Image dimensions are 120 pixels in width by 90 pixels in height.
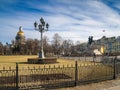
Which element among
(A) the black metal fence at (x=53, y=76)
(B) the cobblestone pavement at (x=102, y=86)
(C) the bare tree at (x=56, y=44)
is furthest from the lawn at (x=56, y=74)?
(C) the bare tree at (x=56, y=44)

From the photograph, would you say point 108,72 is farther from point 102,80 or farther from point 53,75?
point 53,75

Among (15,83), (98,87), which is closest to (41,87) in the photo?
(15,83)

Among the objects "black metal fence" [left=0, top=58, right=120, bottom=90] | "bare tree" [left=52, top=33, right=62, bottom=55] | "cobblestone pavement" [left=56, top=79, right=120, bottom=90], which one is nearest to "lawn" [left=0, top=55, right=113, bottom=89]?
"black metal fence" [left=0, top=58, right=120, bottom=90]

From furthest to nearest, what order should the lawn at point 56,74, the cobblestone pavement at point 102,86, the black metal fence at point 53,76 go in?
the cobblestone pavement at point 102,86 < the lawn at point 56,74 < the black metal fence at point 53,76

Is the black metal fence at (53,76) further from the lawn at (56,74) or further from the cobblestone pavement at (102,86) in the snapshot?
the cobblestone pavement at (102,86)

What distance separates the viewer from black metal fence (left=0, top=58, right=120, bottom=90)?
396 inches

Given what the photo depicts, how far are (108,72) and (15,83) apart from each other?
7482 mm

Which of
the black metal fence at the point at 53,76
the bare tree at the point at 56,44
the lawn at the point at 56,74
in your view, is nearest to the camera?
the black metal fence at the point at 53,76

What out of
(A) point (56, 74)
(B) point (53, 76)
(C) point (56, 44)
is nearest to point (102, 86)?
(A) point (56, 74)

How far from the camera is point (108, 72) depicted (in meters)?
14.9

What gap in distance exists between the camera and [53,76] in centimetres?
1202

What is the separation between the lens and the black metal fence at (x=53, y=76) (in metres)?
10.1

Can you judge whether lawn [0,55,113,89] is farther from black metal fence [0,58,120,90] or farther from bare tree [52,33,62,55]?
bare tree [52,33,62,55]

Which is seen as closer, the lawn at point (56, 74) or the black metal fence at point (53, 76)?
the black metal fence at point (53, 76)
